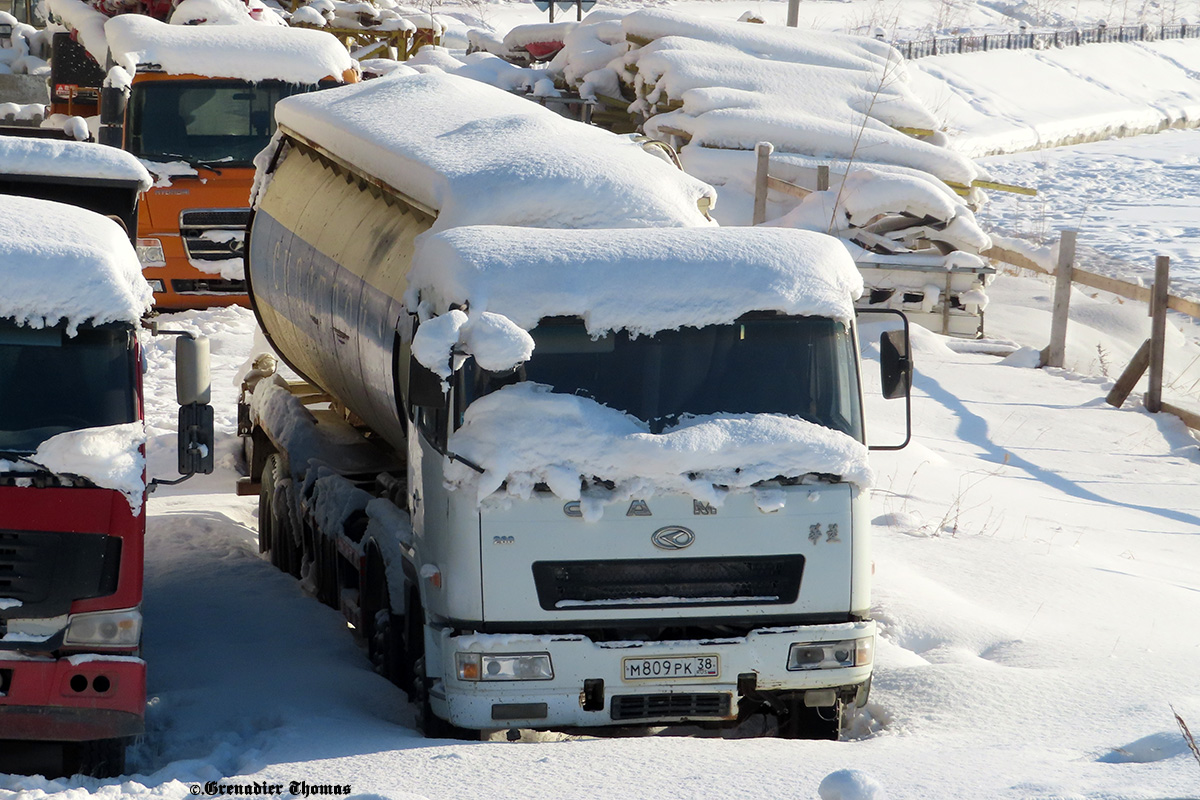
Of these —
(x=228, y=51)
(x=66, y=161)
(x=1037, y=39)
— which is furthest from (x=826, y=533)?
(x=1037, y=39)

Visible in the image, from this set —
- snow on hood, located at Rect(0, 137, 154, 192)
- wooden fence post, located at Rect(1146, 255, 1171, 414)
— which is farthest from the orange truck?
wooden fence post, located at Rect(1146, 255, 1171, 414)

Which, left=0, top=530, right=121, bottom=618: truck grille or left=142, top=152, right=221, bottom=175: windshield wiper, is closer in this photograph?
left=0, top=530, right=121, bottom=618: truck grille

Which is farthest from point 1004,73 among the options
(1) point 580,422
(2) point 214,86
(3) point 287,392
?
(1) point 580,422

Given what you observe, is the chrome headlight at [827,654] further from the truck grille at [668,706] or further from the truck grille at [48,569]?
the truck grille at [48,569]

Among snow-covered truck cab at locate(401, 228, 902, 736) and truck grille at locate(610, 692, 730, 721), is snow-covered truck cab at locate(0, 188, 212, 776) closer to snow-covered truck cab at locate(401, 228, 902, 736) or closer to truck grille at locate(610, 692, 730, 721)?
snow-covered truck cab at locate(401, 228, 902, 736)

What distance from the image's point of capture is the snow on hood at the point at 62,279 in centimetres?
619

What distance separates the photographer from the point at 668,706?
6.48 meters

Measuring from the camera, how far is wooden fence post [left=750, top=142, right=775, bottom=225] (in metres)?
18.2

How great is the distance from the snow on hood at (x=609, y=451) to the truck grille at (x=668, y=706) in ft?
2.92

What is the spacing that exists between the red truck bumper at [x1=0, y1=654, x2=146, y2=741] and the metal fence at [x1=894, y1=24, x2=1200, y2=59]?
50486mm

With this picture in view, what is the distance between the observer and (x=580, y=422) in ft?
20.6

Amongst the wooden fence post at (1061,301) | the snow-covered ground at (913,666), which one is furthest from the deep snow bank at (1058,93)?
the snow-covered ground at (913,666)

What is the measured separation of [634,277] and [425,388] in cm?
107

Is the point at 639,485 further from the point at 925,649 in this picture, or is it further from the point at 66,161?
the point at 66,161
